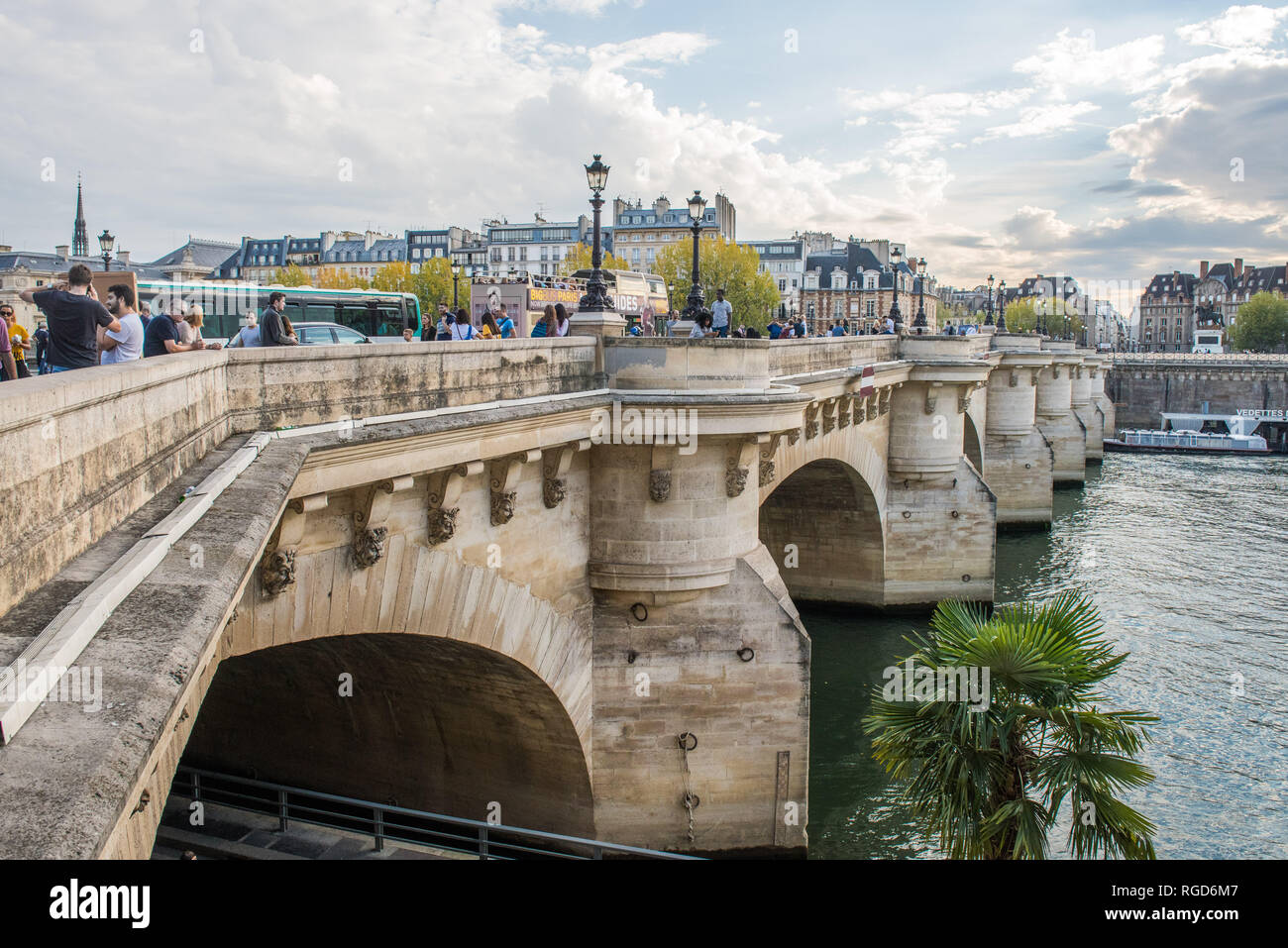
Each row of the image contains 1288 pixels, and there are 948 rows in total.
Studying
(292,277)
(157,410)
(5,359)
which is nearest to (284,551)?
(157,410)

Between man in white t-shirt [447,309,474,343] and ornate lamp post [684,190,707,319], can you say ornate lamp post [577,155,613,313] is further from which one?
→ man in white t-shirt [447,309,474,343]

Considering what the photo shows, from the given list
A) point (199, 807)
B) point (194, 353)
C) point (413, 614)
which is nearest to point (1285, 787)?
point (413, 614)

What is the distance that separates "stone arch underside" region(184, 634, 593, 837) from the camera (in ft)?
42.9

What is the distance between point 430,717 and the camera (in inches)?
567

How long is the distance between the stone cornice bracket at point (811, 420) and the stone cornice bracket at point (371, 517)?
13716 mm

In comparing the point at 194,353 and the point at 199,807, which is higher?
the point at 194,353

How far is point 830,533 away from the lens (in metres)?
29.4

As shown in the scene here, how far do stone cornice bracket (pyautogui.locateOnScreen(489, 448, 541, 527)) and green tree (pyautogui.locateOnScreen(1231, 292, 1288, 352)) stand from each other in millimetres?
130402

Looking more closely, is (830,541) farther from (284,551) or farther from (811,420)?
(284,551)

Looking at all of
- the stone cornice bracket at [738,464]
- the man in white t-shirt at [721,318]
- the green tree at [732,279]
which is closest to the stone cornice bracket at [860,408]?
the man in white t-shirt at [721,318]

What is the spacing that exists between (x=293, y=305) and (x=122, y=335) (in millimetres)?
21527
